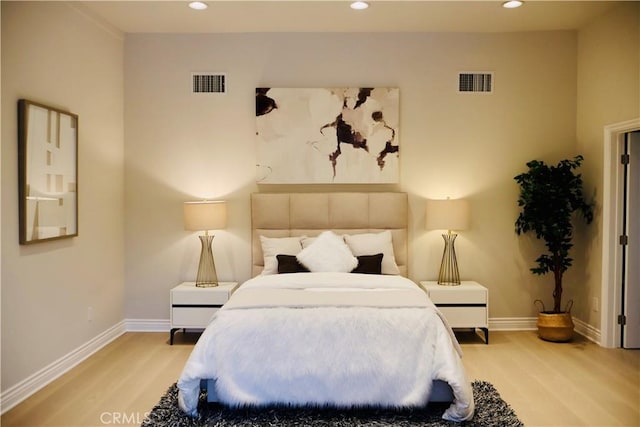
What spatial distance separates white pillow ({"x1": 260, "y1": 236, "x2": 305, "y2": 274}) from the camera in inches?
183

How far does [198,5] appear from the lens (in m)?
4.28

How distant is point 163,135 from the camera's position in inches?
201

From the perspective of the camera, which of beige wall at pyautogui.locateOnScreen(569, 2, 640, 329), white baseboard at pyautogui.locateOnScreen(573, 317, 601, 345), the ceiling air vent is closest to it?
beige wall at pyautogui.locateOnScreen(569, 2, 640, 329)

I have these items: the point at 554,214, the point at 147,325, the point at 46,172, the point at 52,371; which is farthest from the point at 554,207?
the point at 52,371

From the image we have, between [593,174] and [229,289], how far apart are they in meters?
3.58

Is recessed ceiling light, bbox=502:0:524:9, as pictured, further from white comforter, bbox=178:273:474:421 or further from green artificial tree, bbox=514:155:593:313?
white comforter, bbox=178:273:474:421

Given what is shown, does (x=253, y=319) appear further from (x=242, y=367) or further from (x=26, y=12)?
(x=26, y=12)

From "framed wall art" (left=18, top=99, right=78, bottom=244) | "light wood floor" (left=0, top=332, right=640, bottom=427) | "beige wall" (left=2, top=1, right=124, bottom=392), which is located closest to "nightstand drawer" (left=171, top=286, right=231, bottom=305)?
"light wood floor" (left=0, top=332, right=640, bottom=427)

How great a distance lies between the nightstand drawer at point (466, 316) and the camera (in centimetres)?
465

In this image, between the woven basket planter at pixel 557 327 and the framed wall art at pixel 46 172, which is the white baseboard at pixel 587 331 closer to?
the woven basket planter at pixel 557 327

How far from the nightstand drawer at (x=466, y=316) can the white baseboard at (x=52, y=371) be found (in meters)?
3.13

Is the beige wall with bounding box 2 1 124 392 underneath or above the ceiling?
underneath

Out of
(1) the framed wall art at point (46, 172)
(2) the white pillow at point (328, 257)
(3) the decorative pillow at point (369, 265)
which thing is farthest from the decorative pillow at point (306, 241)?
(1) the framed wall art at point (46, 172)

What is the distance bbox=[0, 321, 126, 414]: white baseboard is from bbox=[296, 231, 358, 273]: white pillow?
195cm
